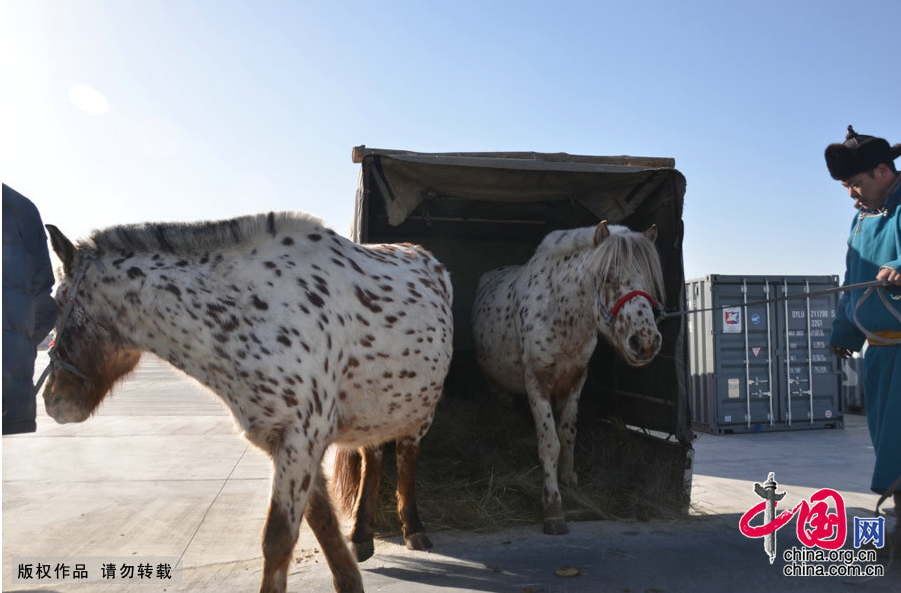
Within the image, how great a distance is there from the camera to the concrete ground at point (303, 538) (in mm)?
3145

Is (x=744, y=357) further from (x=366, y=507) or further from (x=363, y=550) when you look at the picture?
(x=363, y=550)

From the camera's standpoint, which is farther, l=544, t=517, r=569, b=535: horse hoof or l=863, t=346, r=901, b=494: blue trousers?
l=544, t=517, r=569, b=535: horse hoof

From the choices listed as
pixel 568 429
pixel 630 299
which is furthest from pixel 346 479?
pixel 630 299

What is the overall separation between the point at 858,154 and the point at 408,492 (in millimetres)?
3351

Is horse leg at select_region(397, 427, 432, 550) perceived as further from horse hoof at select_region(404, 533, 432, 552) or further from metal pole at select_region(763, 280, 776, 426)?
metal pole at select_region(763, 280, 776, 426)

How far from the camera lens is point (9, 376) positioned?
85.3 inches

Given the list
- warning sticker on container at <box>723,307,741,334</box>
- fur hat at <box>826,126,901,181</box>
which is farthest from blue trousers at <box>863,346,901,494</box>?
warning sticker on container at <box>723,307,741,334</box>

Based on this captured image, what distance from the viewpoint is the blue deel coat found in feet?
10.0

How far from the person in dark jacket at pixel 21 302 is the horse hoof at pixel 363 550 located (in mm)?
1950

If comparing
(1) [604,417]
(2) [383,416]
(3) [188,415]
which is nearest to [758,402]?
(1) [604,417]

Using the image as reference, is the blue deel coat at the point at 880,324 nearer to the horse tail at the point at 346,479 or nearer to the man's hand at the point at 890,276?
the man's hand at the point at 890,276

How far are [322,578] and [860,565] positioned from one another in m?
2.92

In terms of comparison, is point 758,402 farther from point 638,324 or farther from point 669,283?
point 638,324

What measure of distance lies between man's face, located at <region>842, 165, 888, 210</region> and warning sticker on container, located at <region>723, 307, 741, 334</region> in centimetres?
660
